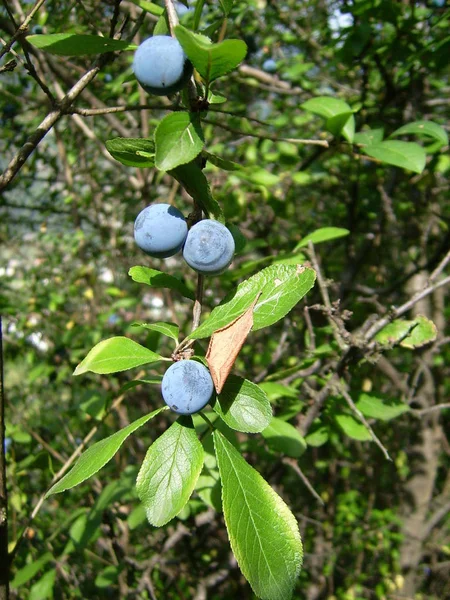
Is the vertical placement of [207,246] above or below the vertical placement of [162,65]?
below

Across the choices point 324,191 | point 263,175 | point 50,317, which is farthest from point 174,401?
point 324,191

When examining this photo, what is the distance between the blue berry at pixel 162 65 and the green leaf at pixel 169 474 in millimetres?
487

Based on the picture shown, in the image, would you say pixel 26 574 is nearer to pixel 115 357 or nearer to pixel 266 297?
pixel 115 357

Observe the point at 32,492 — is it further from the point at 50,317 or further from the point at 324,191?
the point at 324,191

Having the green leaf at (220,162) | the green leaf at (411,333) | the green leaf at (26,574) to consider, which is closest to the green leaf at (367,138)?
the green leaf at (411,333)

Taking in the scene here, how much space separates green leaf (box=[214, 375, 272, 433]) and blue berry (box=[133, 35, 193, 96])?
0.43m

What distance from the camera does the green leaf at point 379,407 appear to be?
4.41 feet

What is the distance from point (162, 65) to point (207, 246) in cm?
25

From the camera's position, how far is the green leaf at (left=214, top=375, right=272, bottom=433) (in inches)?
29.7

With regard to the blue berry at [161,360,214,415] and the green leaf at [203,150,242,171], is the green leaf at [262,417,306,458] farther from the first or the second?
the green leaf at [203,150,242,171]

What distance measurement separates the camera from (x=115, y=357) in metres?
0.82

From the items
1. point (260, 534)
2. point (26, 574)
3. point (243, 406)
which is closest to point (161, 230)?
point (243, 406)

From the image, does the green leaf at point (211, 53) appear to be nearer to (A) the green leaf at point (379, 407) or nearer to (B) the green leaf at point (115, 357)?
(B) the green leaf at point (115, 357)

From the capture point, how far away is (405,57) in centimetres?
185
